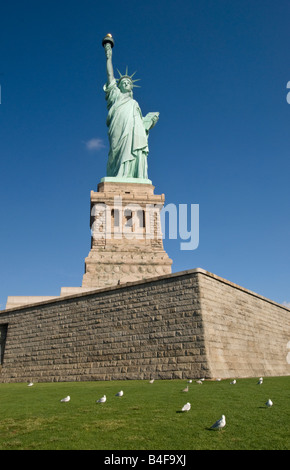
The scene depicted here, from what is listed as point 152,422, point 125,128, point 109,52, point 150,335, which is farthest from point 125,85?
point 152,422

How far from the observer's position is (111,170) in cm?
3095

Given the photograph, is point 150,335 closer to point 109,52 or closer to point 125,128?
point 125,128

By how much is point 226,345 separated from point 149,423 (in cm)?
800

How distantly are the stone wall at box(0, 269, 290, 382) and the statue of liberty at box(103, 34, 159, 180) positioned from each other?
51.5ft

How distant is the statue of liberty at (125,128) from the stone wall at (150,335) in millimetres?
15689

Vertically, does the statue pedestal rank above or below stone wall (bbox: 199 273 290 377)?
above

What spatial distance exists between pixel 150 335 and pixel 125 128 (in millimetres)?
21844

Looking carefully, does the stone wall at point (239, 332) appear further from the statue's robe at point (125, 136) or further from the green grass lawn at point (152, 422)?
the statue's robe at point (125, 136)

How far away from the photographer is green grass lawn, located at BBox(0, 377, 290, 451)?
4.43 meters

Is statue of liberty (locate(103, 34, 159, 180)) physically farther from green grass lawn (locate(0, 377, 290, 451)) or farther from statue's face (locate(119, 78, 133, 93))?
green grass lawn (locate(0, 377, 290, 451))

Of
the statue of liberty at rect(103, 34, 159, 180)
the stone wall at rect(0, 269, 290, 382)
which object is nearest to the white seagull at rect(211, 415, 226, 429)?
the stone wall at rect(0, 269, 290, 382)

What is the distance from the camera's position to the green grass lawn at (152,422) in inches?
174

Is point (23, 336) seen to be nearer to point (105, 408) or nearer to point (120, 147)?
point (105, 408)
